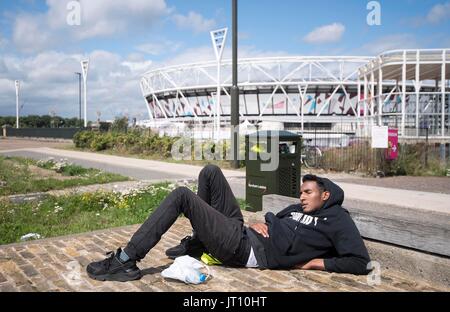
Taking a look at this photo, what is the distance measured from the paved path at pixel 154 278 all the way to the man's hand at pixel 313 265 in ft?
0.31

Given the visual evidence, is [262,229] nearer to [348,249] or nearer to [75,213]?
[348,249]

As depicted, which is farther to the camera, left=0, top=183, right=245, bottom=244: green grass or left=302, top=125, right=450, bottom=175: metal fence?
left=302, top=125, right=450, bottom=175: metal fence

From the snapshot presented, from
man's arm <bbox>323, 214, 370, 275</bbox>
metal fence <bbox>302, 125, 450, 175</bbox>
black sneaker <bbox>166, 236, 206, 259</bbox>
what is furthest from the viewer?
metal fence <bbox>302, 125, 450, 175</bbox>

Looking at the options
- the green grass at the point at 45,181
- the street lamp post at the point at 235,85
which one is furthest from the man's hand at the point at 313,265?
the street lamp post at the point at 235,85

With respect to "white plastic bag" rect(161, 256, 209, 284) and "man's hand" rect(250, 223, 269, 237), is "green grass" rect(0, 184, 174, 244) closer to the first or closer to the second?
"white plastic bag" rect(161, 256, 209, 284)

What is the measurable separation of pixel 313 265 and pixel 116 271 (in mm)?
1659

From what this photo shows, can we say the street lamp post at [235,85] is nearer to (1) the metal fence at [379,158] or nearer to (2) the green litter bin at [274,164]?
(1) the metal fence at [379,158]

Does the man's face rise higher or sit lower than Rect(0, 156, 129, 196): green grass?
higher

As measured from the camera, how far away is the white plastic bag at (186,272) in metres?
3.25

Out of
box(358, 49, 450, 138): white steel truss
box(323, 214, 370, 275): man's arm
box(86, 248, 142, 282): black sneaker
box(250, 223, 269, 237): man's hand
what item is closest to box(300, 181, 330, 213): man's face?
box(323, 214, 370, 275): man's arm

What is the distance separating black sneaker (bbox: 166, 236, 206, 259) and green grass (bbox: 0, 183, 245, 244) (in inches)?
86.0

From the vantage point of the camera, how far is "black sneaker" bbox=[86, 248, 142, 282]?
10.7ft

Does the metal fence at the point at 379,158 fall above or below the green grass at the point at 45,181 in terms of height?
above

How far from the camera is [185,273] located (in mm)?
3266
